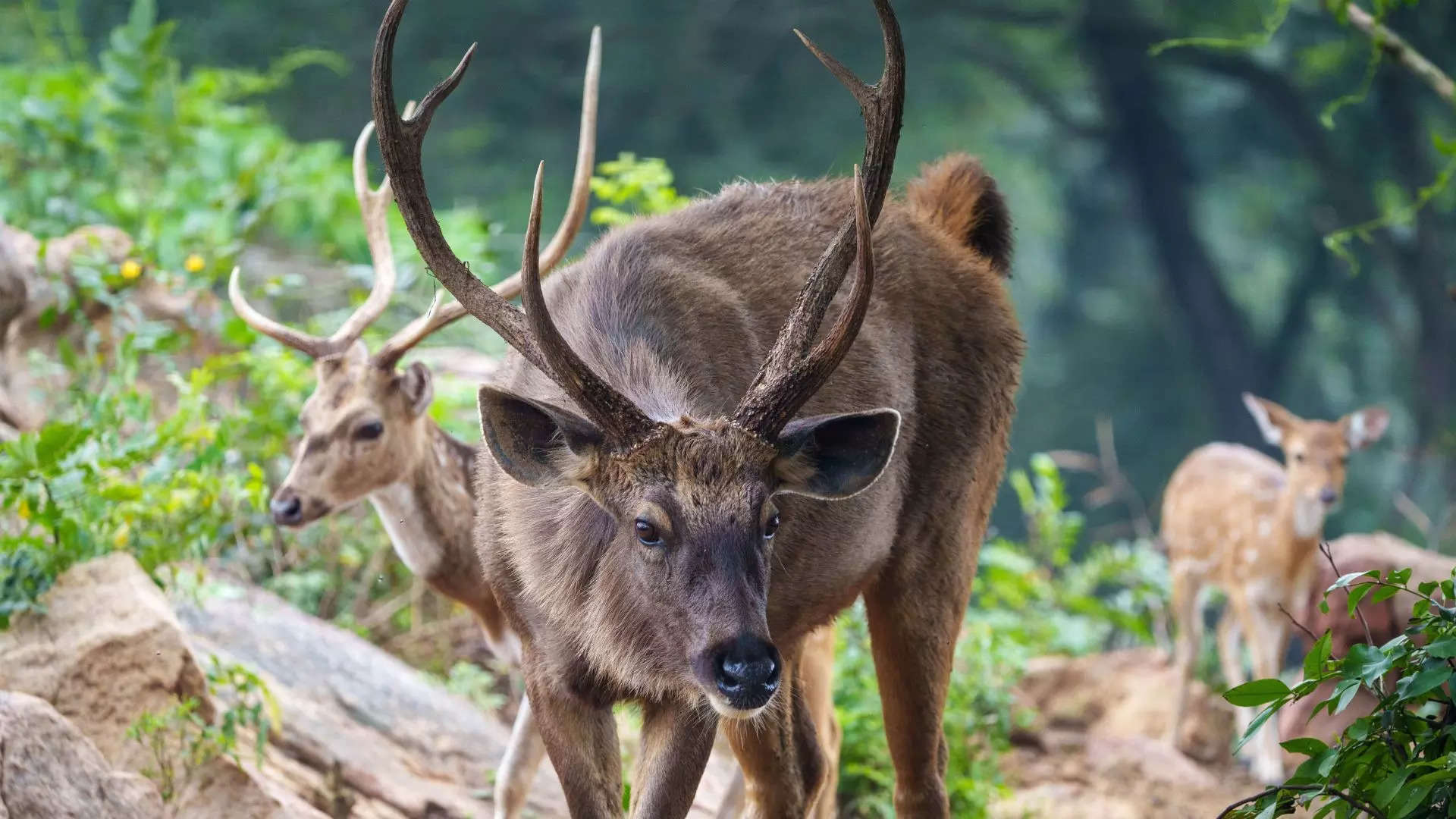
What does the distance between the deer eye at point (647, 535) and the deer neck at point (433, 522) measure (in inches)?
85.9

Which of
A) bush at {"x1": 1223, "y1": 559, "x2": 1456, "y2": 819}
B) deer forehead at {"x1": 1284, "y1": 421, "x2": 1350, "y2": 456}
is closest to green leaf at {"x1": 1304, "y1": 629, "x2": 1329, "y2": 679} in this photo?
bush at {"x1": 1223, "y1": 559, "x2": 1456, "y2": 819}

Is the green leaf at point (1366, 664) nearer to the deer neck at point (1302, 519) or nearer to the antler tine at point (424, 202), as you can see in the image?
the antler tine at point (424, 202)

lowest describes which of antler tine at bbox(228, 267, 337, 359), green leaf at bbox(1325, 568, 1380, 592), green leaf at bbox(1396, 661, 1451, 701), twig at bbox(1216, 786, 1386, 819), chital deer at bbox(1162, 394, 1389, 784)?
chital deer at bbox(1162, 394, 1389, 784)

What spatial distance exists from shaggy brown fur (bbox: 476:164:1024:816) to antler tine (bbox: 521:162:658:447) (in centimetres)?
5

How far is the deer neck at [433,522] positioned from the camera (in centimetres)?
531

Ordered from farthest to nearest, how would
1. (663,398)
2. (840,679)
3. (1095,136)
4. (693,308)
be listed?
(1095,136), (840,679), (693,308), (663,398)

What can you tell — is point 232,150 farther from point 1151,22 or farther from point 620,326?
point 1151,22

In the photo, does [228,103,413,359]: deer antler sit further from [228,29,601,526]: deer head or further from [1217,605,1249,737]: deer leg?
[1217,605,1249,737]: deer leg

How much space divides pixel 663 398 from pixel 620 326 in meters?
0.28

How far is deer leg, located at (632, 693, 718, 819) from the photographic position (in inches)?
137

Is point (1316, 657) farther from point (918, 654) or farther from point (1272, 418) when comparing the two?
point (1272, 418)

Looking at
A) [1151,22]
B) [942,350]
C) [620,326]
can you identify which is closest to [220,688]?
[620,326]

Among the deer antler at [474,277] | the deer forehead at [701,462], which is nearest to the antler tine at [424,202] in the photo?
the deer antler at [474,277]

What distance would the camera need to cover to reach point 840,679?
6219mm
